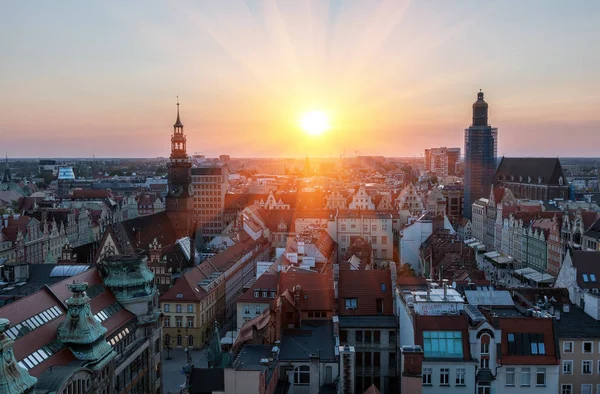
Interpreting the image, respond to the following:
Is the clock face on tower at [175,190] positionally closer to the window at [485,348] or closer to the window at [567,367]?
the window at [485,348]

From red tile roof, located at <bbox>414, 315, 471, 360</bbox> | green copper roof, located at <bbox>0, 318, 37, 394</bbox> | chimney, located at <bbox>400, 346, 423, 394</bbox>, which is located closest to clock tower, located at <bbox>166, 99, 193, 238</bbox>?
red tile roof, located at <bbox>414, 315, 471, 360</bbox>

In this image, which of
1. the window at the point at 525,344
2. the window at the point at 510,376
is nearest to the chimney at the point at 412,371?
Result: the window at the point at 510,376

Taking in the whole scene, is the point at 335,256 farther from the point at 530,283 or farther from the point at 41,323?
the point at 41,323

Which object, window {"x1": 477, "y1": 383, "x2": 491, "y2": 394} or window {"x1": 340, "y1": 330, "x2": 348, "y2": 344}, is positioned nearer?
window {"x1": 477, "y1": 383, "x2": 491, "y2": 394}

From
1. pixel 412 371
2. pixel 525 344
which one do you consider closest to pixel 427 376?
pixel 412 371

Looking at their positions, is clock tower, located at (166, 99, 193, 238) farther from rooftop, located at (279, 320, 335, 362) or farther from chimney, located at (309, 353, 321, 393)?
chimney, located at (309, 353, 321, 393)

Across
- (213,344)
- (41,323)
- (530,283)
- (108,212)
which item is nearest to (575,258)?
(530,283)
